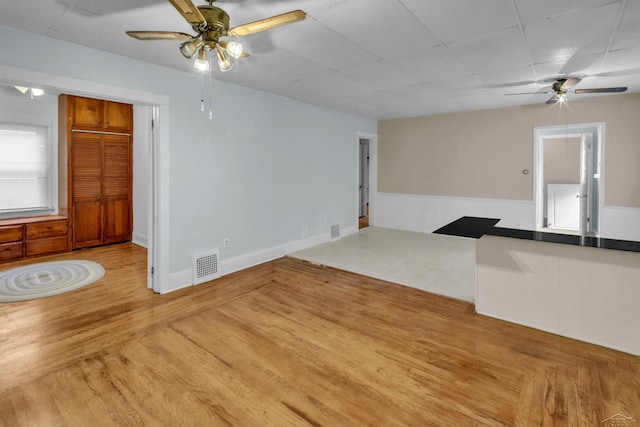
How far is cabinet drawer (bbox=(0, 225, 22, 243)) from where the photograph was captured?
4.66 metres

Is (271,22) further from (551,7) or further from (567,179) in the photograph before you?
(567,179)

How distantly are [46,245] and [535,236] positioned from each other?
21.4 ft

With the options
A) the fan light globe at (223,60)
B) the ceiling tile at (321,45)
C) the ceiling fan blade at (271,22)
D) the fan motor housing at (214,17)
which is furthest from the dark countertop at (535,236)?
the fan motor housing at (214,17)

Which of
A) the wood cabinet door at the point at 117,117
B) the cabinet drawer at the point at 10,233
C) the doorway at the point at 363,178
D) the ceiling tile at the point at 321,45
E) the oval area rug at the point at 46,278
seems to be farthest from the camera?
the doorway at the point at 363,178

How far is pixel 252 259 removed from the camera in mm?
4664

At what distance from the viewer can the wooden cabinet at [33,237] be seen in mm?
4719

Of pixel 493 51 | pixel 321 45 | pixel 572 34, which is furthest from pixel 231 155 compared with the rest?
pixel 572 34

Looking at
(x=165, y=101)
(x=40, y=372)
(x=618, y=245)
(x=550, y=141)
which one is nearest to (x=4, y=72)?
(x=165, y=101)

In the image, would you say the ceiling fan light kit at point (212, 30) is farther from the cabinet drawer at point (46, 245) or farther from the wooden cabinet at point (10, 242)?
the cabinet drawer at point (46, 245)

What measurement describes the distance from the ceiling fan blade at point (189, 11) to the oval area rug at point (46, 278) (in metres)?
3.38

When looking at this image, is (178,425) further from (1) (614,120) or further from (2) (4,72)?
(1) (614,120)

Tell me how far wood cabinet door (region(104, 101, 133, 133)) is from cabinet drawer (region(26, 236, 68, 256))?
1.98 meters

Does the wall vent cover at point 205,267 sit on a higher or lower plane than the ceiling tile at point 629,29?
lower

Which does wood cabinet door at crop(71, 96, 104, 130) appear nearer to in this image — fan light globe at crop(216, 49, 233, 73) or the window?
the window
